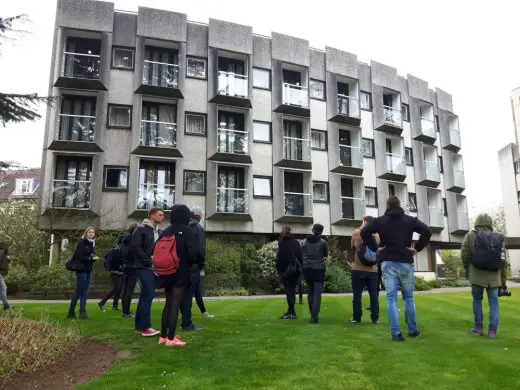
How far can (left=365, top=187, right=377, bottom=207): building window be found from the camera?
30.0 m

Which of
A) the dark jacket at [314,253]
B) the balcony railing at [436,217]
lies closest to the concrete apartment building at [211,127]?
the balcony railing at [436,217]

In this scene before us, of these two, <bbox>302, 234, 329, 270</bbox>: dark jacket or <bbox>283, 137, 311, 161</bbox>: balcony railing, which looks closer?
<bbox>302, 234, 329, 270</bbox>: dark jacket

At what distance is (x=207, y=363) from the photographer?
516 centimetres

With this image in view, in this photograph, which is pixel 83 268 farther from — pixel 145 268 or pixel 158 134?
pixel 158 134

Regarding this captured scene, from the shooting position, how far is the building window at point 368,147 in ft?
101

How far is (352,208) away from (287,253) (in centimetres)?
2011

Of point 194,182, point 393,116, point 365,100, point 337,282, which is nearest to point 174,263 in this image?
point 337,282

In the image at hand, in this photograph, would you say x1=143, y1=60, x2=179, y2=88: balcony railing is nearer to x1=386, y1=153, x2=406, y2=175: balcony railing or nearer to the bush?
the bush

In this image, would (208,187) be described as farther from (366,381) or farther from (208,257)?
(366,381)

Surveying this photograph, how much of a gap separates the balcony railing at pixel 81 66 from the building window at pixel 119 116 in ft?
6.20

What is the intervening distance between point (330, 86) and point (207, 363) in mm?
26576

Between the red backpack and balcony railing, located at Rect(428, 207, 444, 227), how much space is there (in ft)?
97.5

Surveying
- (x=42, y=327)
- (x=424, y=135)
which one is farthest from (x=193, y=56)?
(x=42, y=327)

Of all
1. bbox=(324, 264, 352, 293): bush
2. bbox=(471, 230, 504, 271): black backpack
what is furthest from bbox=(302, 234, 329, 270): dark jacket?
bbox=(324, 264, 352, 293): bush
